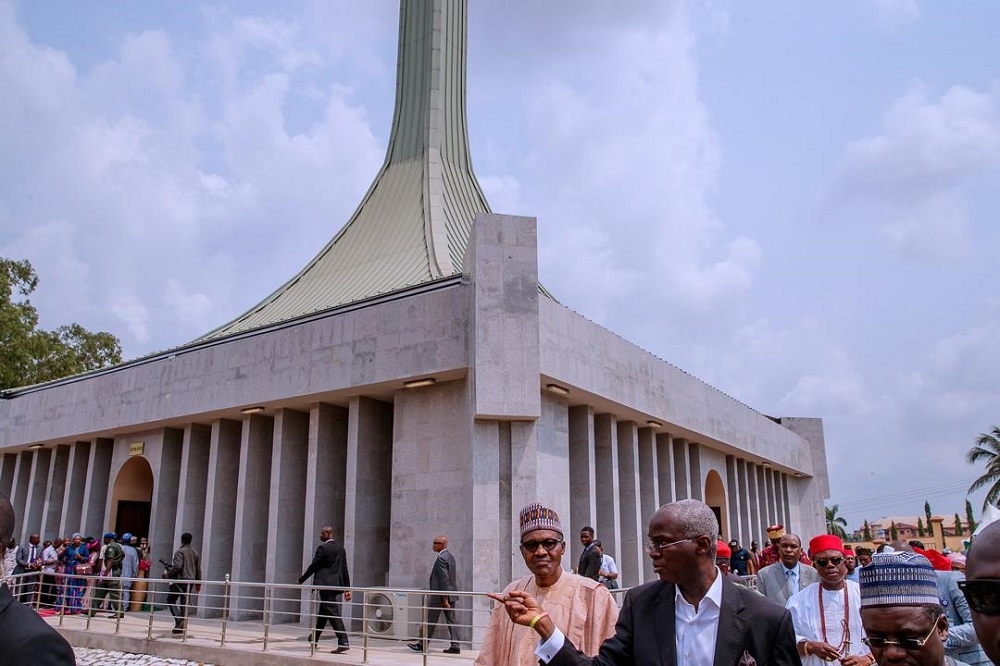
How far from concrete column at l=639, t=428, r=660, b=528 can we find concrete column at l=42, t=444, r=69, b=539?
13.2 meters

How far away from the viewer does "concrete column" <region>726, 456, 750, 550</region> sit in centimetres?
2172

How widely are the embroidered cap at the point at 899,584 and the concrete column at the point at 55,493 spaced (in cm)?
2011

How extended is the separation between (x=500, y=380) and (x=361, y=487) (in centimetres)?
364

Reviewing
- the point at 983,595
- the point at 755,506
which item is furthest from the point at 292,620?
the point at 755,506

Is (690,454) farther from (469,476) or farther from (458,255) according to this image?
(469,476)

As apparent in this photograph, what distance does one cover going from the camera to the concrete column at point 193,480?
16.1 meters

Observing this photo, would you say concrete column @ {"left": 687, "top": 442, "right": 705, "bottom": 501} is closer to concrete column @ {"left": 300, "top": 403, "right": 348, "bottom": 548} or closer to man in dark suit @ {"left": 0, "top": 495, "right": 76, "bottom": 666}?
concrete column @ {"left": 300, "top": 403, "right": 348, "bottom": 548}

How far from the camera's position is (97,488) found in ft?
60.2

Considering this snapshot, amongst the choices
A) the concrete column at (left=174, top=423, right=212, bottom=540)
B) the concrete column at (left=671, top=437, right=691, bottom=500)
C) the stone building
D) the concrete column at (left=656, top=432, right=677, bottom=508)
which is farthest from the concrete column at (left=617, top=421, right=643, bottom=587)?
the concrete column at (left=174, top=423, right=212, bottom=540)

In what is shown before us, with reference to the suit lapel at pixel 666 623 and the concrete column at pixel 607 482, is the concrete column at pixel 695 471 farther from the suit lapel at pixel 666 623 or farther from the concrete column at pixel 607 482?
the suit lapel at pixel 666 623

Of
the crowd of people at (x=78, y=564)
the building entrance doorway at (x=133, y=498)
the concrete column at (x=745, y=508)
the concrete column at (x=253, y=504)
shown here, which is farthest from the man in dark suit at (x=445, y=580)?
the concrete column at (x=745, y=508)

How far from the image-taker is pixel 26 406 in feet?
64.4

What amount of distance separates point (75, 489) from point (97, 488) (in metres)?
0.86

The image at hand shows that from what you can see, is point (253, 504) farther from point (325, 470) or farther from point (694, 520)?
point (694, 520)
